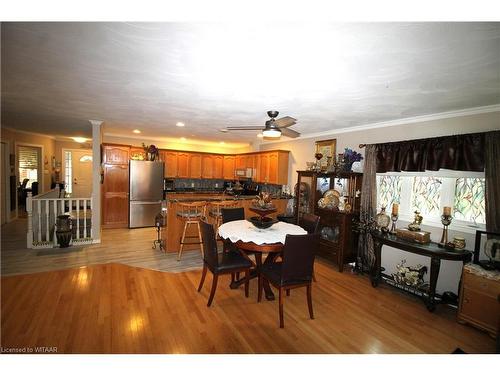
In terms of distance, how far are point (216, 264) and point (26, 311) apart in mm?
2016

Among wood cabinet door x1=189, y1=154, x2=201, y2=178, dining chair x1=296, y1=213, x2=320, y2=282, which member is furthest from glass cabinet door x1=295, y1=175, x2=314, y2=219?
wood cabinet door x1=189, y1=154, x2=201, y2=178

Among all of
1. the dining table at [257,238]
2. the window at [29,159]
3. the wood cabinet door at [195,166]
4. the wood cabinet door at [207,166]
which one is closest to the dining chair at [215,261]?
the dining table at [257,238]

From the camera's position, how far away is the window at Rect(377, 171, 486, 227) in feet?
9.55

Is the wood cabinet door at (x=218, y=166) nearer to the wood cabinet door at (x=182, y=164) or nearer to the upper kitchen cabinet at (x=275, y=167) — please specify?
the wood cabinet door at (x=182, y=164)

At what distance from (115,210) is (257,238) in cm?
500

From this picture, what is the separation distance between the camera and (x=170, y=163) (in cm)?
689

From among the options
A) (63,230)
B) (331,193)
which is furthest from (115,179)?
(331,193)

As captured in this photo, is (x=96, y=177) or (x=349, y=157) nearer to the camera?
(x=349, y=157)

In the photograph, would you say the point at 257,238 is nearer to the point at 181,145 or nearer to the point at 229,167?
the point at 229,167

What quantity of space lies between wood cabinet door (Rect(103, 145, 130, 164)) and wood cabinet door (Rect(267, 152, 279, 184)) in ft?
12.4

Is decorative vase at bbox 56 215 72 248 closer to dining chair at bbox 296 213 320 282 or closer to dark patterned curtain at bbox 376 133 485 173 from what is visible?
dining chair at bbox 296 213 320 282

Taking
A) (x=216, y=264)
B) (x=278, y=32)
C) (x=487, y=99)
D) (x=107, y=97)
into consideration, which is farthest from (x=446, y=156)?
(x=107, y=97)

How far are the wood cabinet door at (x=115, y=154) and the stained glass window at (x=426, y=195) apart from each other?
642 cm

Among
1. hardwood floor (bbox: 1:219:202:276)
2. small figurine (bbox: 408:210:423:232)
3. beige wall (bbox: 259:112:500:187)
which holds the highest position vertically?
beige wall (bbox: 259:112:500:187)
